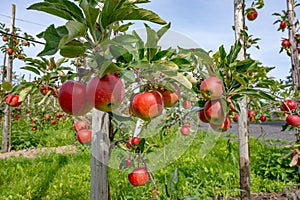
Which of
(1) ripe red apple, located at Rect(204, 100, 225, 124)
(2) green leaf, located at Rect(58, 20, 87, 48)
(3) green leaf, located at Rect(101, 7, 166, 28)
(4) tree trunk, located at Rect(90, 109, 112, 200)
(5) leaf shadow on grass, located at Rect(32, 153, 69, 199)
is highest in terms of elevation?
(3) green leaf, located at Rect(101, 7, 166, 28)

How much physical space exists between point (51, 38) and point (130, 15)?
0.44 ft

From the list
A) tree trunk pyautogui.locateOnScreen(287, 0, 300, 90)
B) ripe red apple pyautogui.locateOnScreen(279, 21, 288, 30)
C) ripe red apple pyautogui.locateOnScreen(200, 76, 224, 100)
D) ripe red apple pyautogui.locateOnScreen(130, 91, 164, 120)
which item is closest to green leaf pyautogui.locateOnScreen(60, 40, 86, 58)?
ripe red apple pyautogui.locateOnScreen(130, 91, 164, 120)

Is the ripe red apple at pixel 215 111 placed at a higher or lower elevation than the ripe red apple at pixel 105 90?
lower

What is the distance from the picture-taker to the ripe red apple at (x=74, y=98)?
454 mm

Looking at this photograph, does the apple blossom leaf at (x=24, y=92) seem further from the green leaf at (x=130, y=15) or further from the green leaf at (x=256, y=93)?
the green leaf at (x=256, y=93)

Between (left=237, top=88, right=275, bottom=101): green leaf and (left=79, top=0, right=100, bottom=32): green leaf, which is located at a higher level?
(left=79, top=0, right=100, bottom=32): green leaf

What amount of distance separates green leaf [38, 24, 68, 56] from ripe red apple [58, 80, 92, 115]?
0.26ft

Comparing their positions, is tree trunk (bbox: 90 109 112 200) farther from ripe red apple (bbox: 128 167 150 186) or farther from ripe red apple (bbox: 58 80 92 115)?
ripe red apple (bbox: 128 167 150 186)

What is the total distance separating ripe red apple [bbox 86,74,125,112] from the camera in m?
0.42

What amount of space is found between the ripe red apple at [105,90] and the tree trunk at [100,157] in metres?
0.13

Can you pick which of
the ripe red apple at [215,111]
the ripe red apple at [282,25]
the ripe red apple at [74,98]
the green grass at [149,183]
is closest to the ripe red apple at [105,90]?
the ripe red apple at [74,98]

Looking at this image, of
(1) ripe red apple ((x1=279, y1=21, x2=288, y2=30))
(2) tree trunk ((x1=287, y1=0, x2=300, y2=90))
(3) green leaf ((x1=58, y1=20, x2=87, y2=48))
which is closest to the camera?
(3) green leaf ((x1=58, y1=20, x2=87, y2=48))

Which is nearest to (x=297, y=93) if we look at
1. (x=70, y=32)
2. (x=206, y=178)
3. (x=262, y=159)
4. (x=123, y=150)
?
(x=206, y=178)

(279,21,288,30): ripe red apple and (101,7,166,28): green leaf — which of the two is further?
(279,21,288,30): ripe red apple
